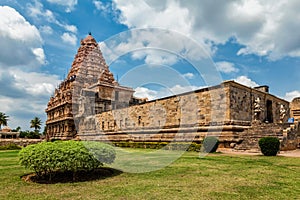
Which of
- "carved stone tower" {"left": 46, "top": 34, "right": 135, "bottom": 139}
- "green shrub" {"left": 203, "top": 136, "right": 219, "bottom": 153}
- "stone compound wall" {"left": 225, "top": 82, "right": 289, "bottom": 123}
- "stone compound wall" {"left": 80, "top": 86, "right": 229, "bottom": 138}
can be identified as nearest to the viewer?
"green shrub" {"left": 203, "top": 136, "right": 219, "bottom": 153}

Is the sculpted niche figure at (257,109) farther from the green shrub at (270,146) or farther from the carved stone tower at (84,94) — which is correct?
the carved stone tower at (84,94)

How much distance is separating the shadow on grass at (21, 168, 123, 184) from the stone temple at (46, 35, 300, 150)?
12.8m

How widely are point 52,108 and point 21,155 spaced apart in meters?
47.5

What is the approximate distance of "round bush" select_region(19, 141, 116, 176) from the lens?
6863 millimetres

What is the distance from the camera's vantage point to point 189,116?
74.2ft

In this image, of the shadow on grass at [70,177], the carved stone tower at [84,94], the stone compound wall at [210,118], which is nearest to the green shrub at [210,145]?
the stone compound wall at [210,118]

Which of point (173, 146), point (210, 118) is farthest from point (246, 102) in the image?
point (173, 146)

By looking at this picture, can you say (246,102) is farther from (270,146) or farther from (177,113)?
(270,146)

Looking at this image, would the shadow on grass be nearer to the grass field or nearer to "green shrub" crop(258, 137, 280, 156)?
the grass field

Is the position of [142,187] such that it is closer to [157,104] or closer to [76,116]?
[157,104]

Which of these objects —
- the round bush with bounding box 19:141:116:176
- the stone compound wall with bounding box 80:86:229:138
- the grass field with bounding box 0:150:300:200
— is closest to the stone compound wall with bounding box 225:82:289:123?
the stone compound wall with bounding box 80:86:229:138

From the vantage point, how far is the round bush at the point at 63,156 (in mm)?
6863

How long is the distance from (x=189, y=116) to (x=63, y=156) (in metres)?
16.9

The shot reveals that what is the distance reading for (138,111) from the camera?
2897cm
